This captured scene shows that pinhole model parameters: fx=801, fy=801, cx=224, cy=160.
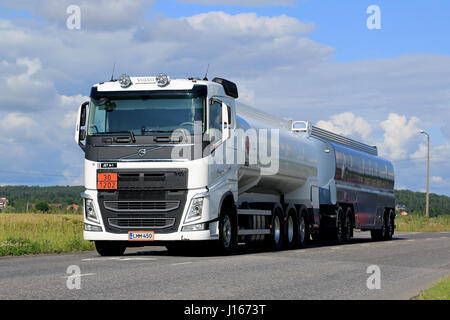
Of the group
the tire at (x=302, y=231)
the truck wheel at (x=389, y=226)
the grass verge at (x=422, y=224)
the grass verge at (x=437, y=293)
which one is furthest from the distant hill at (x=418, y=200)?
the grass verge at (x=437, y=293)

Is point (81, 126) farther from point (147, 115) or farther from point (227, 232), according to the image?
point (227, 232)

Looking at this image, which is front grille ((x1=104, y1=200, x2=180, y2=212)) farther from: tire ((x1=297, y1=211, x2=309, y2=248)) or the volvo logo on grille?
tire ((x1=297, y1=211, x2=309, y2=248))

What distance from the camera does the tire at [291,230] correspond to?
23223mm

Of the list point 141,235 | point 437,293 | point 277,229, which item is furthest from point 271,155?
point 437,293

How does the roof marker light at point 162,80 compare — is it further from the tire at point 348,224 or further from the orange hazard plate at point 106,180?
the tire at point 348,224

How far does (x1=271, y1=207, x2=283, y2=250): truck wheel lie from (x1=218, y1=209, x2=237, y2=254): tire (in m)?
2.90

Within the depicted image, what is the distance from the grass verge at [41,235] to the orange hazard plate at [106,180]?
3040 mm

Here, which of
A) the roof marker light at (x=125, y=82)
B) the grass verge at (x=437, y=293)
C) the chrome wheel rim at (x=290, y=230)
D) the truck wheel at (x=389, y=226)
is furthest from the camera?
the truck wheel at (x=389, y=226)

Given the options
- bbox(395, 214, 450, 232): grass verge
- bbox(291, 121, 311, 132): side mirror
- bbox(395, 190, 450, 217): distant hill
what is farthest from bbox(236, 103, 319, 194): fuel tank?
bbox(395, 190, 450, 217): distant hill

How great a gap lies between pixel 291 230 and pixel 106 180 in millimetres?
7669
